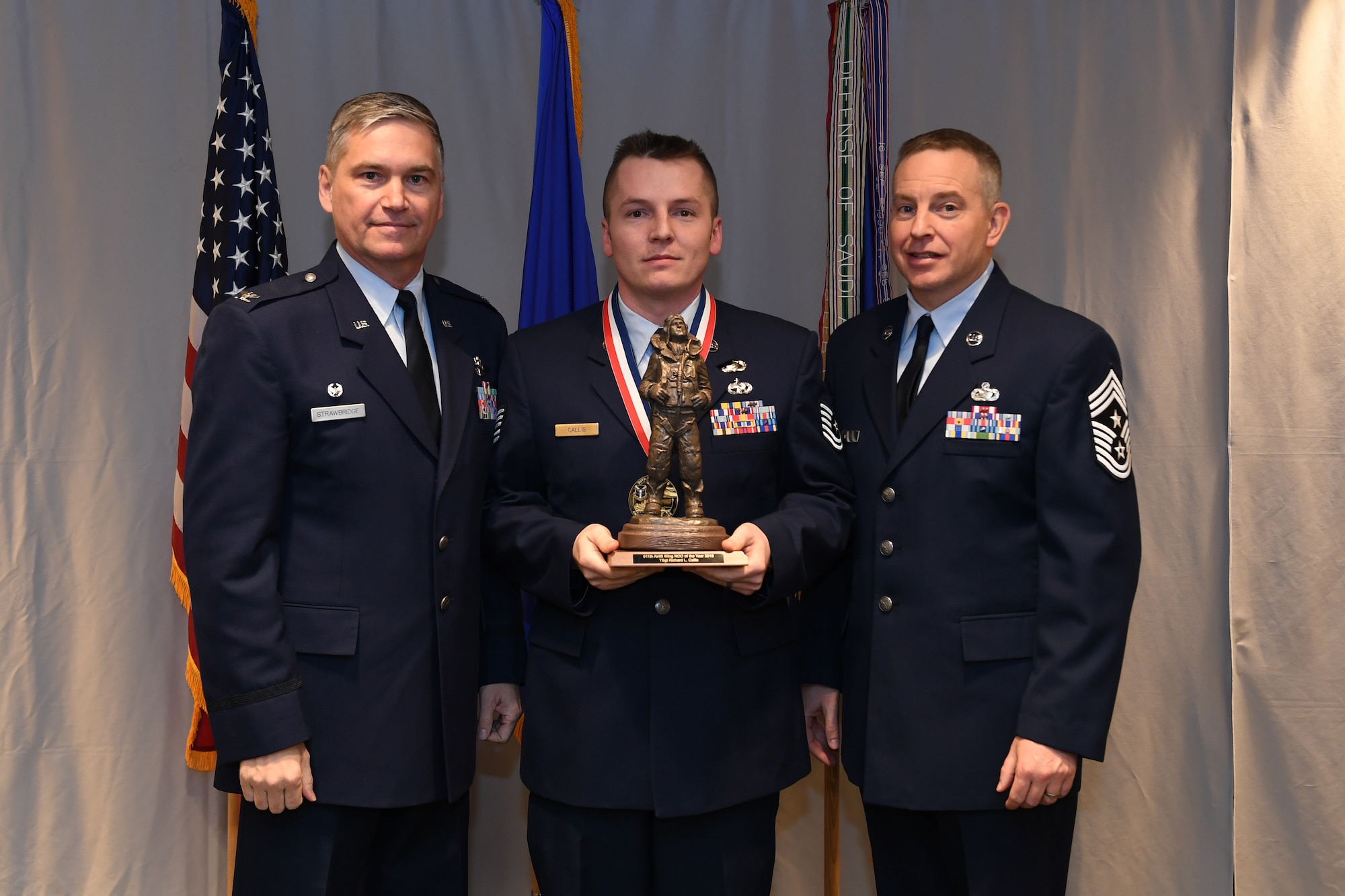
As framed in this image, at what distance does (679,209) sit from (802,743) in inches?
49.8

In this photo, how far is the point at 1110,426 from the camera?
2.19 metres

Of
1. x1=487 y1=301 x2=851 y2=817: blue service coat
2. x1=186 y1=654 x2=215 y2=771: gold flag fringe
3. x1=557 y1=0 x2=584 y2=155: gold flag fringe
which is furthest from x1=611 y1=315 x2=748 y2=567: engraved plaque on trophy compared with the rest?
x1=186 y1=654 x2=215 y2=771: gold flag fringe

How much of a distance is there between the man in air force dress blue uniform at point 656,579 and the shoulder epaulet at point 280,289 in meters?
0.48

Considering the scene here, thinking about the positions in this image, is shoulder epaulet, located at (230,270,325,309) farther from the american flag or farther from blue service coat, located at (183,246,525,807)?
the american flag

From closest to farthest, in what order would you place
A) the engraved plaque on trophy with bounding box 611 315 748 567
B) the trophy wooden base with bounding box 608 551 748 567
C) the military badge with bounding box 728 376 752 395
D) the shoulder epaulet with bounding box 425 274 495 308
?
1. the trophy wooden base with bounding box 608 551 748 567
2. the engraved plaque on trophy with bounding box 611 315 748 567
3. the military badge with bounding box 728 376 752 395
4. the shoulder epaulet with bounding box 425 274 495 308

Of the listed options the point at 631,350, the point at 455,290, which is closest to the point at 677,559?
the point at 631,350

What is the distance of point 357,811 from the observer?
2.12 m

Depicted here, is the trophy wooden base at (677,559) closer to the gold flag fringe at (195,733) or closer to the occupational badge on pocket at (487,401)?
the occupational badge on pocket at (487,401)

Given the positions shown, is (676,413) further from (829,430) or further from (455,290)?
(455,290)

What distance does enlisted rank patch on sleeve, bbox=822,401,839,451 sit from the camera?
2.43 meters

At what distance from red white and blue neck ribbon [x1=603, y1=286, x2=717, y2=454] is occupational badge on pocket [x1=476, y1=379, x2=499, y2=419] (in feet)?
0.98

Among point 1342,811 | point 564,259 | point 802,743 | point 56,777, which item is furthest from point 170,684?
point 1342,811

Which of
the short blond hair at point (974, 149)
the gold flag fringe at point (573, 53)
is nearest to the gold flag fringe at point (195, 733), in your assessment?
the gold flag fringe at point (573, 53)

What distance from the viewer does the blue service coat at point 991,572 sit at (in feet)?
6.99
